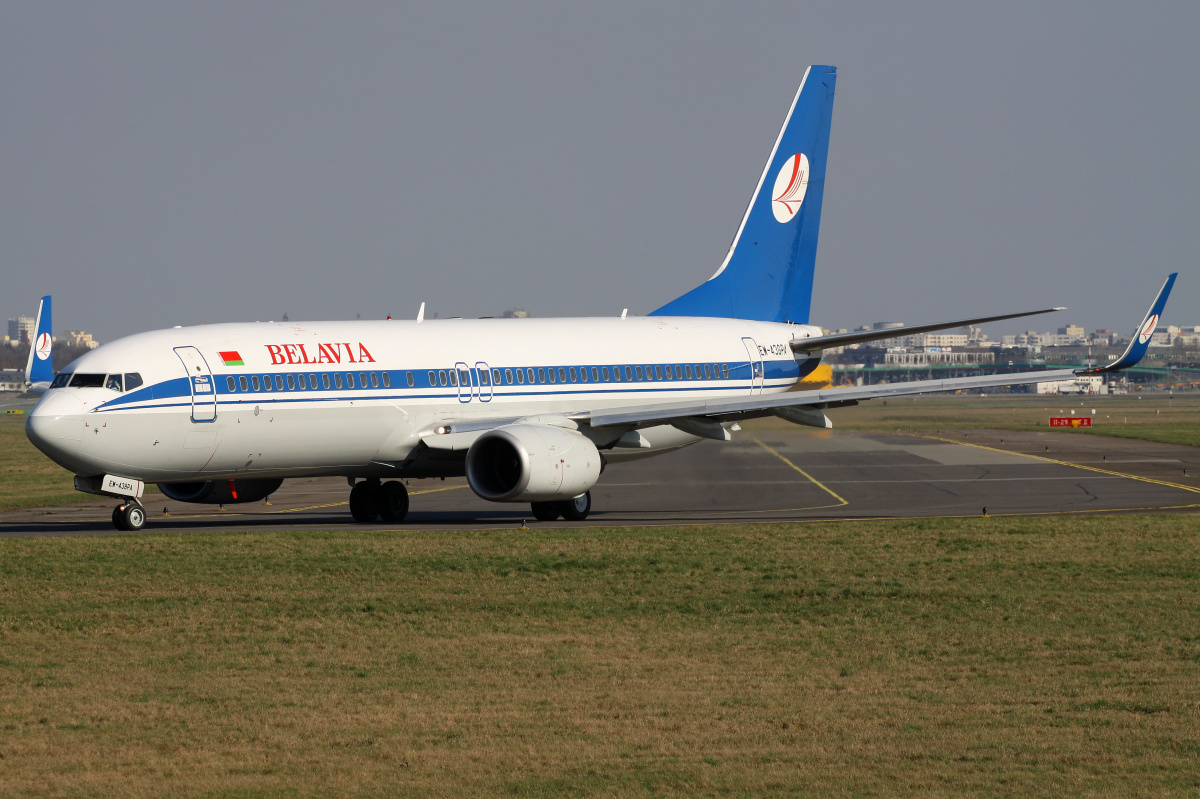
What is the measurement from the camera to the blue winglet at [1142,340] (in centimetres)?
3194

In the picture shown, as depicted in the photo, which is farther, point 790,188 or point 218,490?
point 790,188

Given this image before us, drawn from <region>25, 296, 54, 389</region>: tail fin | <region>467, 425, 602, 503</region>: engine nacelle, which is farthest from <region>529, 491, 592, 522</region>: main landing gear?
<region>25, 296, 54, 389</region>: tail fin

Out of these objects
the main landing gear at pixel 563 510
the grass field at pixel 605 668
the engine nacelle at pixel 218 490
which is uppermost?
the engine nacelle at pixel 218 490

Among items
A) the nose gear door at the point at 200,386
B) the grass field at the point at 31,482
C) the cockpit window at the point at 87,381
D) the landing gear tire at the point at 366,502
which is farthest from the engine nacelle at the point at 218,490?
the grass field at the point at 31,482

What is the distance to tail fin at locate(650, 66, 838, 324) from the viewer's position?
38812mm

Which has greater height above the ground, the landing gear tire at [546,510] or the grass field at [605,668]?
the landing gear tire at [546,510]

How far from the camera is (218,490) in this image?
30.8 meters

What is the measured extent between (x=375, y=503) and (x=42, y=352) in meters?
48.1

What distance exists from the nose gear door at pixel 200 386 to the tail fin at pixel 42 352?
3908cm

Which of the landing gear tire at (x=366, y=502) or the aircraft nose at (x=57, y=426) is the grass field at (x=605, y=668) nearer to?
the aircraft nose at (x=57, y=426)

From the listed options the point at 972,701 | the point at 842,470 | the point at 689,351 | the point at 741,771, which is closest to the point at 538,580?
the point at 972,701

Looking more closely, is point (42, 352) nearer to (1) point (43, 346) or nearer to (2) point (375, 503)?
(1) point (43, 346)

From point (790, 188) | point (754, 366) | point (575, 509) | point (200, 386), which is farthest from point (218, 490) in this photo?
point (790, 188)

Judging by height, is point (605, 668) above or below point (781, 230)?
below
